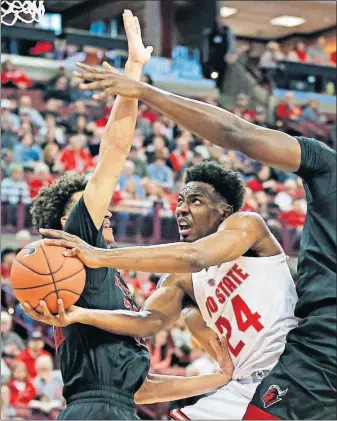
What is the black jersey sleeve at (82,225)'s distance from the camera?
404cm

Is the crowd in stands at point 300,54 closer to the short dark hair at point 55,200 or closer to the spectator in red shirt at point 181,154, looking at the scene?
the spectator in red shirt at point 181,154

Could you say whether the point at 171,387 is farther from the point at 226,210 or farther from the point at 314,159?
the point at 314,159

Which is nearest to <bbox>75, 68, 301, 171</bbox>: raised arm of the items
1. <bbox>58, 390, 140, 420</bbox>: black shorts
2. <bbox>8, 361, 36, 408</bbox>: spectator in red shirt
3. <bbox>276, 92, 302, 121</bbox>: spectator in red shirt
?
<bbox>58, 390, 140, 420</bbox>: black shorts

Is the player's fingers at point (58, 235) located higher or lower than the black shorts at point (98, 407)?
higher

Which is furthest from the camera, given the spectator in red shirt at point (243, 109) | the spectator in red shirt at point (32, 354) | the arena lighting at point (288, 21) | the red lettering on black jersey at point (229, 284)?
the arena lighting at point (288, 21)

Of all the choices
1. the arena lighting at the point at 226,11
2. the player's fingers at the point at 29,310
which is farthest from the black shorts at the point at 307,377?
the arena lighting at the point at 226,11

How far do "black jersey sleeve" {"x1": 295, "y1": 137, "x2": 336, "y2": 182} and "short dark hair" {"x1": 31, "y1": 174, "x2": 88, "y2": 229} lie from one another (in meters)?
1.03

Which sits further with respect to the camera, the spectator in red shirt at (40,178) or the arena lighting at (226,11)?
the arena lighting at (226,11)

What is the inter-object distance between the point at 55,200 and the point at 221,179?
2.41 ft

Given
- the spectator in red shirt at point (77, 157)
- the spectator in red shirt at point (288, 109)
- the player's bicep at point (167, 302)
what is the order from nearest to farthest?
the player's bicep at point (167, 302), the spectator in red shirt at point (77, 157), the spectator in red shirt at point (288, 109)

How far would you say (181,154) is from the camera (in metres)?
12.9

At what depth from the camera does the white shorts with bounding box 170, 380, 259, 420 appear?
13.6 feet

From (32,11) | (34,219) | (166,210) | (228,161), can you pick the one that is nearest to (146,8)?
(228,161)

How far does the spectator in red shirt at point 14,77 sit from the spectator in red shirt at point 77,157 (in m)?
2.19
